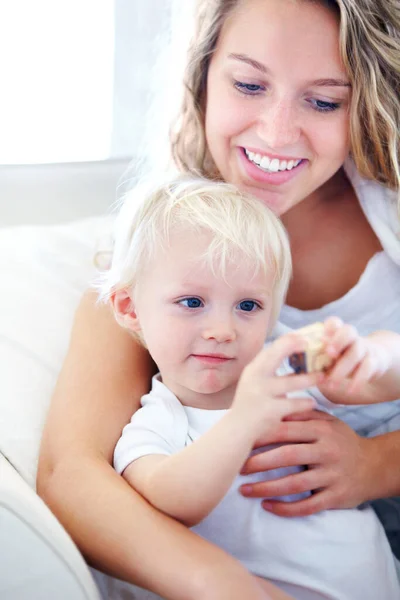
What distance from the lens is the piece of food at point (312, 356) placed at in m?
0.83

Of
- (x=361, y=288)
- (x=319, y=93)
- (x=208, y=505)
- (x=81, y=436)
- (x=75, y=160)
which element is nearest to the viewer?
(x=208, y=505)

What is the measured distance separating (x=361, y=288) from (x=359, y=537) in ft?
1.39

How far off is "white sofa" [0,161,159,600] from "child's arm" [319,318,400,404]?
323 mm

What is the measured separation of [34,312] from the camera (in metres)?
1.27

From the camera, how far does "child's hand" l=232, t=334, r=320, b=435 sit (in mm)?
826

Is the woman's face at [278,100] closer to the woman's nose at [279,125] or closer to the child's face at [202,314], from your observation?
the woman's nose at [279,125]

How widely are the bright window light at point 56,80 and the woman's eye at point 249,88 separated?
0.70 metres

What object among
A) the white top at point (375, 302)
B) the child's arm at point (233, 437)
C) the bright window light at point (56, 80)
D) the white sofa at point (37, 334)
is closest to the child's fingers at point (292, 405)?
the child's arm at point (233, 437)

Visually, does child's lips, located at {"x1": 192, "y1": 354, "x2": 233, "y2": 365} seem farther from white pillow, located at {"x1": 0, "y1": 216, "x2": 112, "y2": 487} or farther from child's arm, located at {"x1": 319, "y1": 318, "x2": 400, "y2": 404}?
white pillow, located at {"x1": 0, "y1": 216, "x2": 112, "y2": 487}

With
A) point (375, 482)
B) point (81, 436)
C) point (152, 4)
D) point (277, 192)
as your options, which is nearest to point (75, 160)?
point (152, 4)

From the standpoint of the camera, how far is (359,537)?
3.22ft

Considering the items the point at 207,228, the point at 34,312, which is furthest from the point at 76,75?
the point at 207,228

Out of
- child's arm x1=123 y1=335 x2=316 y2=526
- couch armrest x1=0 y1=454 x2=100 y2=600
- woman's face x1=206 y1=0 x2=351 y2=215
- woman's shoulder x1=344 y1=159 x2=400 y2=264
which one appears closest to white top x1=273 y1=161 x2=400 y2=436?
woman's shoulder x1=344 y1=159 x2=400 y2=264

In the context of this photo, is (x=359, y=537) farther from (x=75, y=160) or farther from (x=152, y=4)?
(x=152, y=4)
